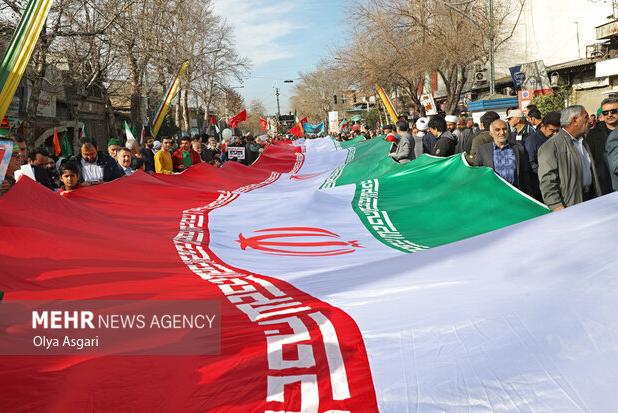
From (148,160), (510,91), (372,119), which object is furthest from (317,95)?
(148,160)

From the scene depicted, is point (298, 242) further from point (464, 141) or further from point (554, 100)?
point (554, 100)

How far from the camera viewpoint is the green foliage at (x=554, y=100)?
30.3 meters

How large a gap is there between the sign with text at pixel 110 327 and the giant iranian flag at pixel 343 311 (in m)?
0.09

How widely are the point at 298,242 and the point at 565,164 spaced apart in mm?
2630

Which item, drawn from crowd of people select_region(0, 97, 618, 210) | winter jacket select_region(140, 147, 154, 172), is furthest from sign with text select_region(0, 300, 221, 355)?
winter jacket select_region(140, 147, 154, 172)

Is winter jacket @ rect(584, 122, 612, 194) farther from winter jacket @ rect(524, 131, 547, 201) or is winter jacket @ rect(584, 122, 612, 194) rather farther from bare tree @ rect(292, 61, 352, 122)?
bare tree @ rect(292, 61, 352, 122)

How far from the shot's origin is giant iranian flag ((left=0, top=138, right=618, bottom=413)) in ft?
9.34

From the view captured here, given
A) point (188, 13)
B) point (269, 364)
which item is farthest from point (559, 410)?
point (188, 13)

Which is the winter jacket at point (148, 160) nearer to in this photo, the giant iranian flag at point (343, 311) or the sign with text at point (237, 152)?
the sign with text at point (237, 152)

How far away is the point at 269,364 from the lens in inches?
124

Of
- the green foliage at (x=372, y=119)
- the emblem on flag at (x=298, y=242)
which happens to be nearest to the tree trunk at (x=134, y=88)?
the emblem on flag at (x=298, y=242)

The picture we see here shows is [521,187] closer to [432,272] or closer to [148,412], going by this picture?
[432,272]

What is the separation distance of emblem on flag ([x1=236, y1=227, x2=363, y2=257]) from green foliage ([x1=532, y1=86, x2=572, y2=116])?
2409cm

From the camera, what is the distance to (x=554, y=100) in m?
31.6
